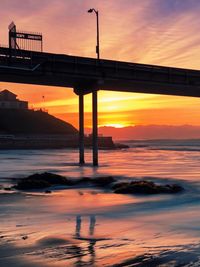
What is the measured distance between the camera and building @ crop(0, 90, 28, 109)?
17793cm

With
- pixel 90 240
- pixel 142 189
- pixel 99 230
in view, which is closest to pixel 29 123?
pixel 142 189

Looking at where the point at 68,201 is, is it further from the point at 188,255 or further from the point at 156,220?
the point at 188,255

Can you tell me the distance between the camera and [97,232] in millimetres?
12344

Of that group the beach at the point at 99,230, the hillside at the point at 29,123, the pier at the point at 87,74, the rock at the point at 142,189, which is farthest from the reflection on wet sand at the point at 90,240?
the hillside at the point at 29,123

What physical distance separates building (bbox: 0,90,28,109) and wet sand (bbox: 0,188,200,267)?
16240 centimetres

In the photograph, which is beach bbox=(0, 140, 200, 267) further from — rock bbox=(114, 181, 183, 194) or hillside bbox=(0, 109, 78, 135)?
hillside bbox=(0, 109, 78, 135)

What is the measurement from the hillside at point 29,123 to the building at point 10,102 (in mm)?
6339

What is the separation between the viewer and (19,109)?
17562 cm

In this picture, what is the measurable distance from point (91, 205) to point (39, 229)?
5328 mm

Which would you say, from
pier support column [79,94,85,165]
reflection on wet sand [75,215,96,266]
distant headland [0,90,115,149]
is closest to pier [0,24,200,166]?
pier support column [79,94,85,165]

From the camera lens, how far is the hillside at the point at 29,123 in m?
162

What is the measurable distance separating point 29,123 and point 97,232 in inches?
6218

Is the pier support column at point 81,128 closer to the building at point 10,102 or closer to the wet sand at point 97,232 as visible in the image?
the wet sand at point 97,232

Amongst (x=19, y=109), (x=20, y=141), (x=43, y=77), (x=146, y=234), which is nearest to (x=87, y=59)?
(x=43, y=77)
